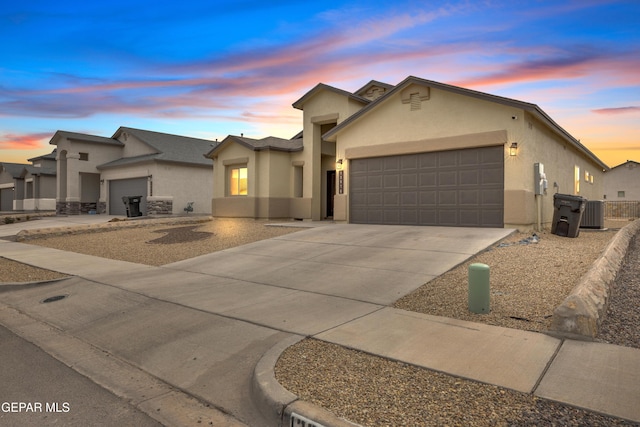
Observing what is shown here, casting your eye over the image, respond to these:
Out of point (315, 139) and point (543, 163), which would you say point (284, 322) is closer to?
point (543, 163)

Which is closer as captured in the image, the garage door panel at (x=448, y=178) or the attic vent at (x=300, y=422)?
the attic vent at (x=300, y=422)

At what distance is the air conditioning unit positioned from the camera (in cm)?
1650

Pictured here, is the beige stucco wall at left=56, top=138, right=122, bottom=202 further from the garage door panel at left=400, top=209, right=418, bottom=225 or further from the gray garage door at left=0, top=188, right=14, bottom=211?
the garage door panel at left=400, top=209, right=418, bottom=225

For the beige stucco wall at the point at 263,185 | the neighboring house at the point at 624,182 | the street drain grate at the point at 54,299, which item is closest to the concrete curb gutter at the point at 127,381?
the street drain grate at the point at 54,299

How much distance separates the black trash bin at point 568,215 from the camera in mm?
13578

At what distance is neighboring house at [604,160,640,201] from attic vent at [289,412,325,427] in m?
62.4

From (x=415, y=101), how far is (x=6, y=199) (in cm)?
5210

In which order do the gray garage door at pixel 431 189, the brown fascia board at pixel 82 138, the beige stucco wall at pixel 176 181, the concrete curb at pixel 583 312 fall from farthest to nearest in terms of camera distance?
the brown fascia board at pixel 82 138
the beige stucco wall at pixel 176 181
the gray garage door at pixel 431 189
the concrete curb at pixel 583 312

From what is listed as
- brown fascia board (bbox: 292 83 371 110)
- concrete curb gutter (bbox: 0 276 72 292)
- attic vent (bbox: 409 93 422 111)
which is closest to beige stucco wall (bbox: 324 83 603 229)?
attic vent (bbox: 409 93 422 111)

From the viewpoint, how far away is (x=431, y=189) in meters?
15.2

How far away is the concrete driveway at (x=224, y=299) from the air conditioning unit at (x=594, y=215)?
264 inches

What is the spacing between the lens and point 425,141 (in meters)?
15.3

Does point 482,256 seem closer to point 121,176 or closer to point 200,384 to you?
point 200,384

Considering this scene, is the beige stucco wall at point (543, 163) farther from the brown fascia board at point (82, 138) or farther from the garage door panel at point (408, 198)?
the brown fascia board at point (82, 138)
